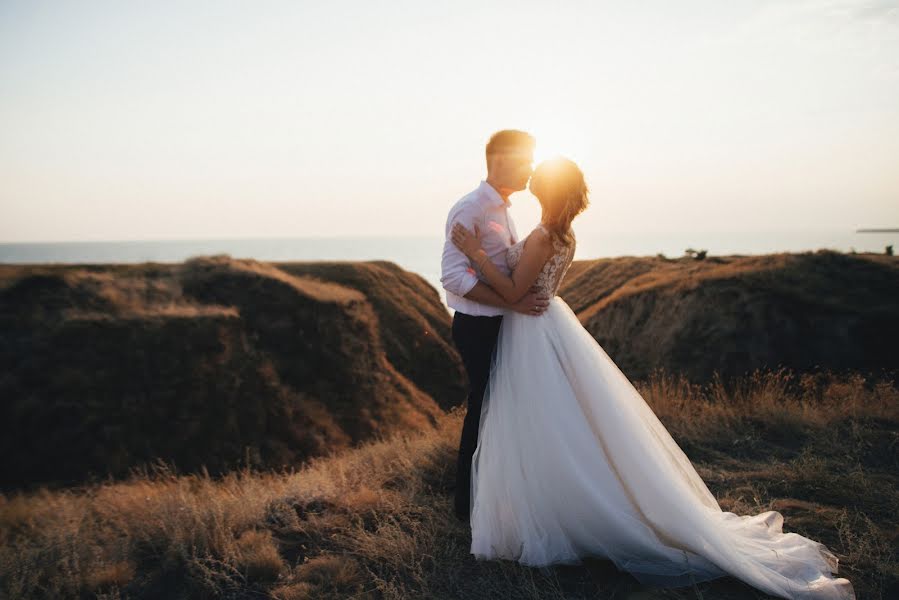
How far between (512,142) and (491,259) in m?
0.82

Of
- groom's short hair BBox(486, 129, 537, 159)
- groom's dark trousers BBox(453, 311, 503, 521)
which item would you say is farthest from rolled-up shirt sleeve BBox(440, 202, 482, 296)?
groom's short hair BBox(486, 129, 537, 159)

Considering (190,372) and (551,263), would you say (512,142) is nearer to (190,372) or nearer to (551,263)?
(551,263)

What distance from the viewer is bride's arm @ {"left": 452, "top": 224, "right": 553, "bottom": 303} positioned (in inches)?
140

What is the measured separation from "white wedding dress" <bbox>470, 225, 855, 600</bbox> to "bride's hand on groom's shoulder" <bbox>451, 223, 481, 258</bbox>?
0.28 metres

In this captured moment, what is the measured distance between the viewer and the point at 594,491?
132 inches

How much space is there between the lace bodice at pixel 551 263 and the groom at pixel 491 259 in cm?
8

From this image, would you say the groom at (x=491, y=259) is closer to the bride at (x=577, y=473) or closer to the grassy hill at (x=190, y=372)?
the bride at (x=577, y=473)

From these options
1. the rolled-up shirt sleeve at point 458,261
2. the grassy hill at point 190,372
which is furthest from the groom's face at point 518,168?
the grassy hill at point 190,372

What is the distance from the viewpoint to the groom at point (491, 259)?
3.71 meters

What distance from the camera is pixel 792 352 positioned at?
79.4ft

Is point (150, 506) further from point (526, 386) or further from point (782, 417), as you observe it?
point (782, 417)

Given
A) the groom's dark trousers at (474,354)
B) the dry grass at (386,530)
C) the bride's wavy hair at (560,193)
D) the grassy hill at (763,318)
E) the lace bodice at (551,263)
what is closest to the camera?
the dry grass at (386,530)

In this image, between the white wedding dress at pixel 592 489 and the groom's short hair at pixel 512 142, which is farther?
the groom's short hair at pixel 512 142

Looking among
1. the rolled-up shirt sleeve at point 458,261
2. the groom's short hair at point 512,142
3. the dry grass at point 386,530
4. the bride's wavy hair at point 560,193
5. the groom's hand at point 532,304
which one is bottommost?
the dry grass at point 386,530
